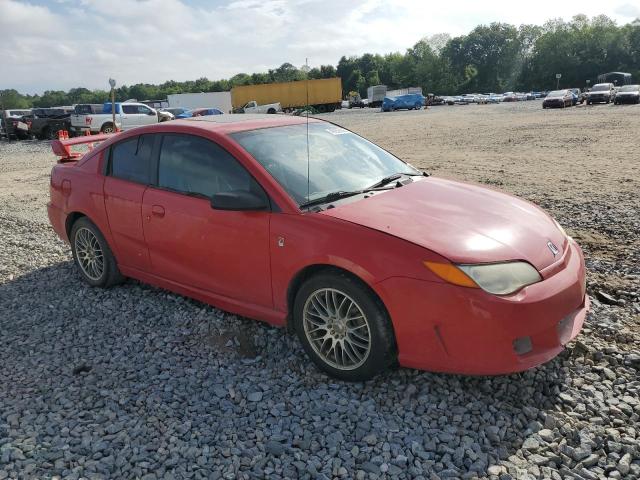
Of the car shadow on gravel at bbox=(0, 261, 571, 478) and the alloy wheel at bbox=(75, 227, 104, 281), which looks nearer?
the car shadow on gravel at bbox=(0, 261, 571, 478)

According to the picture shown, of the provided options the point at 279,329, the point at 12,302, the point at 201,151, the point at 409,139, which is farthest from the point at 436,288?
the point at 409,139

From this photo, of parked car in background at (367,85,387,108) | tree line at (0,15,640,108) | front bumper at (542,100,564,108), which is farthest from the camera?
tree line at (0,15,640,108)

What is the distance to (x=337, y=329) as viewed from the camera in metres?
3.27

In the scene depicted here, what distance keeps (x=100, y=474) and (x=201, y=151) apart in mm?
2321

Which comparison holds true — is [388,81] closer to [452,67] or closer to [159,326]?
[452,67]

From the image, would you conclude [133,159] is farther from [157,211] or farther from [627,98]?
[627,98]

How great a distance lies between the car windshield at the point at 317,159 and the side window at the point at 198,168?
17 cm

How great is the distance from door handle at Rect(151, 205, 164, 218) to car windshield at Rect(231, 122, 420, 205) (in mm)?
849

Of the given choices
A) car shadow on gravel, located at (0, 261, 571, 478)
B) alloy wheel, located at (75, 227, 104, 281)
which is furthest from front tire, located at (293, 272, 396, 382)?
alloy wheel, located at (75, 227, 104, 281)

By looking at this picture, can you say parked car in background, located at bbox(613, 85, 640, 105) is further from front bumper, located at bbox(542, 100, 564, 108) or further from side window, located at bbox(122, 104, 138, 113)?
side window, located at bbox(122, 104, 138, 113)

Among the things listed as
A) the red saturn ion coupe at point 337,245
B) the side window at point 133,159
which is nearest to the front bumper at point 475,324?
the red saturn ion coupe at point 337,245

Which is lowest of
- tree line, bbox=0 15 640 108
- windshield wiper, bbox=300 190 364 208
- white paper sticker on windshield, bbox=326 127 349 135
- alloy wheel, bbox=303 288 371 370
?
alloy wheel, bbox=303 288 371 370

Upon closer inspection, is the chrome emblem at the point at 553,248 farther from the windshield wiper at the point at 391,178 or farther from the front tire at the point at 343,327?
the windshield wiper at the point at 391,178

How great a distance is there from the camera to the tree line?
100250mm
